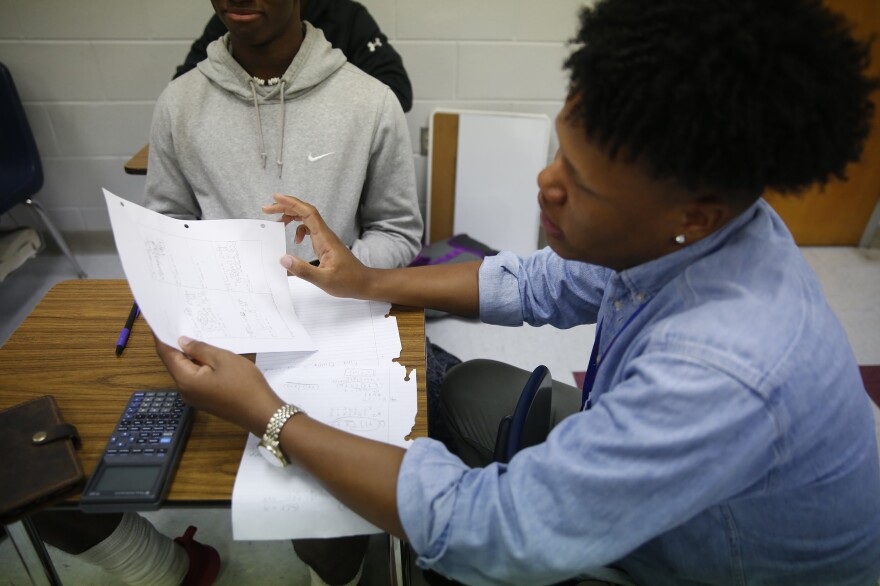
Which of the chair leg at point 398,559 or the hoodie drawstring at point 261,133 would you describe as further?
the hoodie drawstring at point 261,133

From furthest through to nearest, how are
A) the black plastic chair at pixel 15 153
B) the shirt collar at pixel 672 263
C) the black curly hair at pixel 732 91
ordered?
the black plastic chair at pixel 15 153 → the shirt collar at pixel 672 263 → the black curly hair at pixel 732 91

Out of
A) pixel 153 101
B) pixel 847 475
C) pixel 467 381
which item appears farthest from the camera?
pixel 153 101

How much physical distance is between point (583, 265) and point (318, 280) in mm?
436

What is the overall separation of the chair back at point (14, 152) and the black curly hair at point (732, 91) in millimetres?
2350

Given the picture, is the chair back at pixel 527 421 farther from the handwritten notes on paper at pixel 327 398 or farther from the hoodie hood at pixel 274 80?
the hoodie hood at pixel 274 80

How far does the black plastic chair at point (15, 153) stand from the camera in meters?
2.16

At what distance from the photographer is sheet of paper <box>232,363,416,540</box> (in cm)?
68

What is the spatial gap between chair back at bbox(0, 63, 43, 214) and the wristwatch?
202 centimetres

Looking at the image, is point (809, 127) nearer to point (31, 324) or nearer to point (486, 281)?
point (486, 281)

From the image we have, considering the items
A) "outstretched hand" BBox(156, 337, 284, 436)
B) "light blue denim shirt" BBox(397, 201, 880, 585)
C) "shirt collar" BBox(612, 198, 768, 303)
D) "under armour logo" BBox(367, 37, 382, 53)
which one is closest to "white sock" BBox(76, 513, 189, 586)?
"outstretched hand" BBox(156, 337, 284, 436)

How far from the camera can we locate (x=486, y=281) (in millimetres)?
1009

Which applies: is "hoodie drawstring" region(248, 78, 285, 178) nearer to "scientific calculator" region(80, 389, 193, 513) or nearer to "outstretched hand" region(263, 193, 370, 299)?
"outstretched hand" region(263, 193, 370, 299)

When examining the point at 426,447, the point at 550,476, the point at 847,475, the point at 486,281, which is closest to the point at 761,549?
the point at 847,475

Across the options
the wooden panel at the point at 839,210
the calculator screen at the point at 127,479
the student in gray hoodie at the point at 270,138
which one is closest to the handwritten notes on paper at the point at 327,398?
the calculator screen at the point at 127,479
